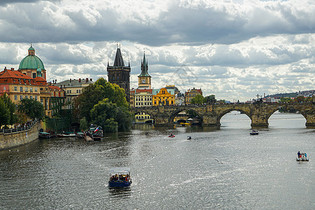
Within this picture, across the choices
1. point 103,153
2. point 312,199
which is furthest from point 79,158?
point 312,199

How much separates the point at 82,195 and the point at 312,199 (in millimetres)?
26552

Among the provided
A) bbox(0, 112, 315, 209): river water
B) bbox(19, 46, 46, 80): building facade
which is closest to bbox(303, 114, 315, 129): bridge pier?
bbox(0, 112, 315, 209): river water

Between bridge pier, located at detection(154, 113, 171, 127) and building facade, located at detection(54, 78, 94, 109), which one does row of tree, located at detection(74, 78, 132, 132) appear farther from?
bridge pier, located at detection(154, 113, 171, 127)

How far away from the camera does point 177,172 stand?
65938 millimetres

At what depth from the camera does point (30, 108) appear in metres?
114

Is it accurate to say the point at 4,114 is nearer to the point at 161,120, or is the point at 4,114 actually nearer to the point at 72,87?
the point at 72,87

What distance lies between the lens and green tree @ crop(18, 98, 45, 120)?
113600mm

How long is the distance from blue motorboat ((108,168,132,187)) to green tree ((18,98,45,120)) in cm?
6103

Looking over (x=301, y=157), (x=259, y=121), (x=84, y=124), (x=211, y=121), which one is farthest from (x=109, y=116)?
(x=301, y=157)

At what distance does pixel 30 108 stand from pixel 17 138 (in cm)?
2309

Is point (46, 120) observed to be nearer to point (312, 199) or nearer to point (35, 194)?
point (35, 194)

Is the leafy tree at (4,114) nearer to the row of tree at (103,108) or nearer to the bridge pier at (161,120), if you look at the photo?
the row of tree at (103,108)

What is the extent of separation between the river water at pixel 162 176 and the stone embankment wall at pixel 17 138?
65.5 inches

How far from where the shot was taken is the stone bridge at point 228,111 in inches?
5876
